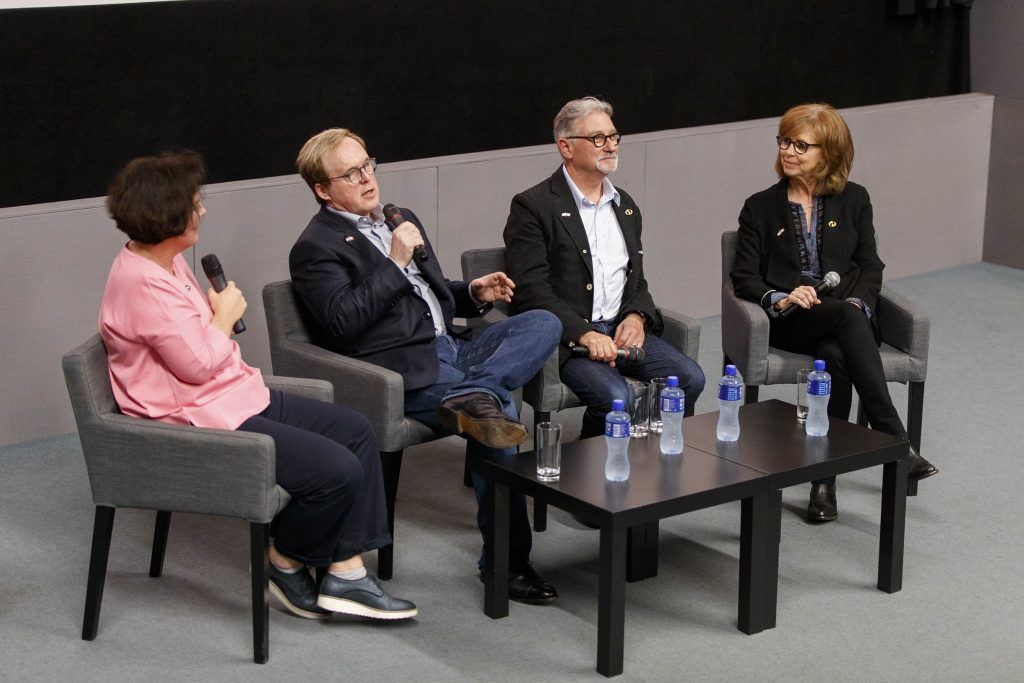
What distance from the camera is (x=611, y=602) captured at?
3.51 m

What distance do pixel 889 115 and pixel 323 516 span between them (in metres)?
4.95

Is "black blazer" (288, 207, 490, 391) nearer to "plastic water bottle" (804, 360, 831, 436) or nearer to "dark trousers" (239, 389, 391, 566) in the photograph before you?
"dark trousers" (239, 389, 391, 566)

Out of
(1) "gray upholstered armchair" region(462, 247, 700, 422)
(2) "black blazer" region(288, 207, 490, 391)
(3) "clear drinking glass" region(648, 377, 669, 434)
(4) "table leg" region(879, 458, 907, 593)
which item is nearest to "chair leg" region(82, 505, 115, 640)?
(2) "black blazer" region(288, 207, 490, 391)

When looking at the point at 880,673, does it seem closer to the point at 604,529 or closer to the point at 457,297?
the point at 604,529

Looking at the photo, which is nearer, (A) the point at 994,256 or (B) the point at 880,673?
(B) the point at 880,673

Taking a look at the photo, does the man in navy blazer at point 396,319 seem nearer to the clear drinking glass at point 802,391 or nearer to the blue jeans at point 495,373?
the blue jeans at point 495,373

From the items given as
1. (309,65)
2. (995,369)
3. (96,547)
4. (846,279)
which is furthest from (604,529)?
(995,369)

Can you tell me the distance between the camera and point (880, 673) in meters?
3.59

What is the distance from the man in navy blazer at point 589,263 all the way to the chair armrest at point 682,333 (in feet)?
0.18

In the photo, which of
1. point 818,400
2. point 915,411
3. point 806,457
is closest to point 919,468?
point 915,411

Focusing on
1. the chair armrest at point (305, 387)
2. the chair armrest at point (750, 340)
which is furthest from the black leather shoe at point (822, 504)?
the chair armrest at point (305, 387)

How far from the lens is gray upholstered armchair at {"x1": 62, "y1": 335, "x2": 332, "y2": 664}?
351 centimetres

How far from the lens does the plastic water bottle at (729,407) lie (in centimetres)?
401

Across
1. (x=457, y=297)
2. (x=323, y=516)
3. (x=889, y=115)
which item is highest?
(x=889, y=115)
